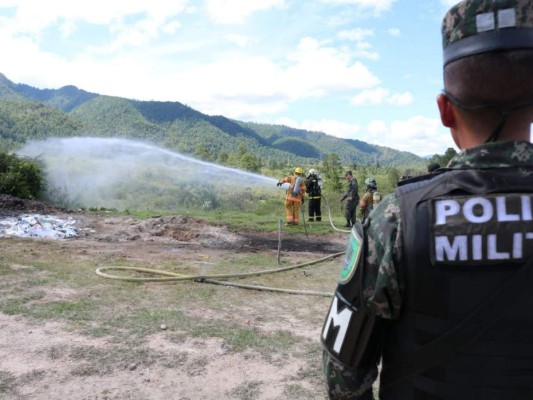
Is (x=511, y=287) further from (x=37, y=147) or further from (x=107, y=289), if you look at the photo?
(x=37, y=147)

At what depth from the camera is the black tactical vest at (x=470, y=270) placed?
1156mm

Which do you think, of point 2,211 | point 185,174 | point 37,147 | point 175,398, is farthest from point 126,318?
point 37,147

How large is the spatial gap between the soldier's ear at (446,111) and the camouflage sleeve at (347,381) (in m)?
0.79

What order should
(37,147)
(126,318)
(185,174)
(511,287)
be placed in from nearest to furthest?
1. (511,287)
2. (126,318)
3. (185,174)
4. (37,147)

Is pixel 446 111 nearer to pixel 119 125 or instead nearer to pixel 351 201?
pixel 351 201

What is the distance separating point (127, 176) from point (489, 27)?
27303mm

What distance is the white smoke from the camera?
2303cm

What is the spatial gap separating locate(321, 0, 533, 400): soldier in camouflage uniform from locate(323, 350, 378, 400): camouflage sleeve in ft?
0.30

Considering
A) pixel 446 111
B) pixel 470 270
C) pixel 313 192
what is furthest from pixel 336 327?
pixel 313 192

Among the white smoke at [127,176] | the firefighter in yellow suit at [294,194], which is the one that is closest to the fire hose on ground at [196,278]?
the firefighter in yellow suit at [294,194]

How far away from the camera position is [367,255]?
1.31 metres

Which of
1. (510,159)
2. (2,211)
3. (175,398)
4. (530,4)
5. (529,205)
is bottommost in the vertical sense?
(175,398)

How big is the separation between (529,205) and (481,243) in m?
0.16

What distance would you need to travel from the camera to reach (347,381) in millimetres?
1383
